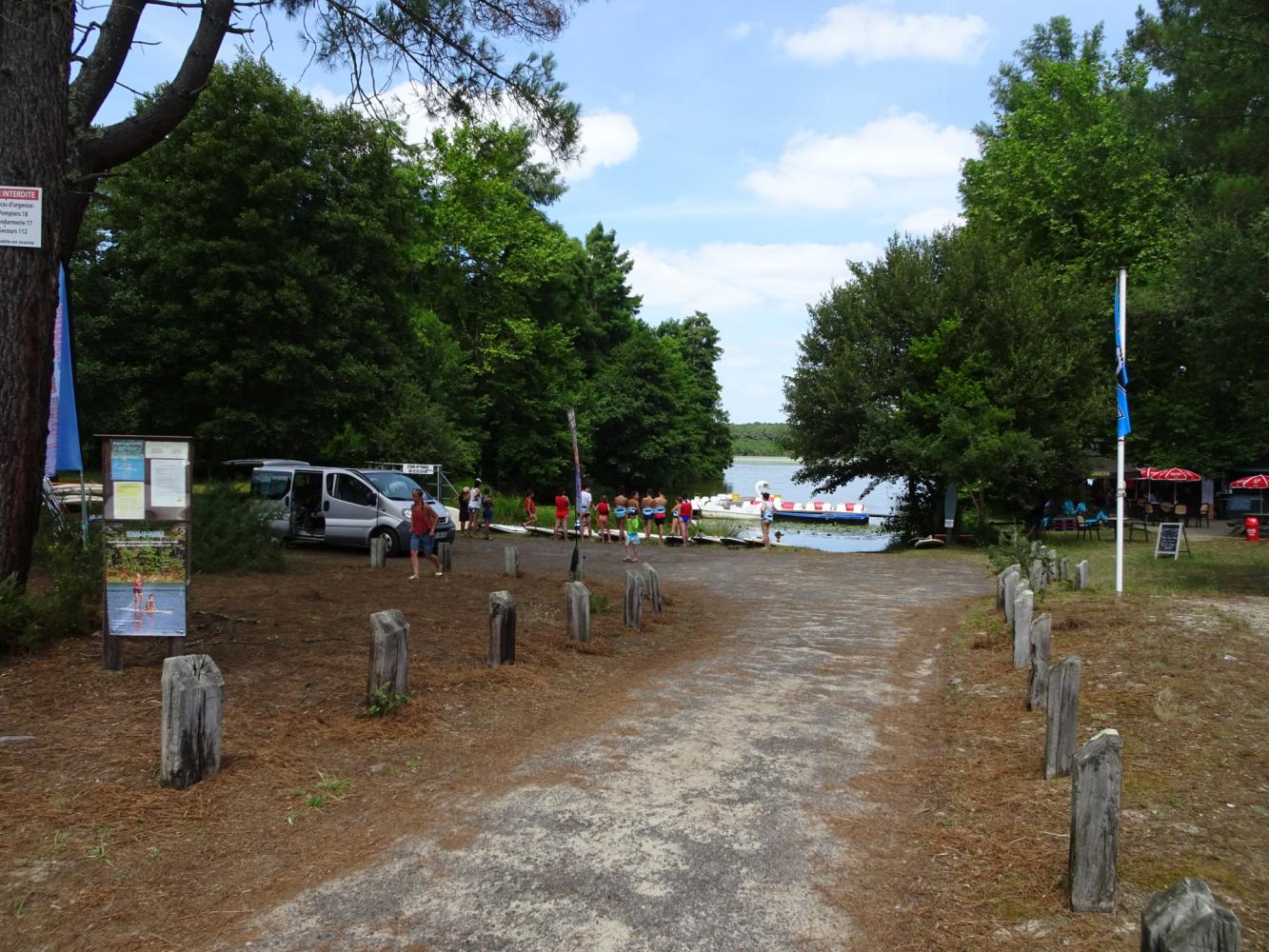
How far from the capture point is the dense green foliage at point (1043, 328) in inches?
1101

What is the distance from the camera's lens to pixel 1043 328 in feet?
96.5

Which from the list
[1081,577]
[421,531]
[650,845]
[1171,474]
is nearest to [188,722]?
[650,845]

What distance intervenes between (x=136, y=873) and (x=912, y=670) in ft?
25.3

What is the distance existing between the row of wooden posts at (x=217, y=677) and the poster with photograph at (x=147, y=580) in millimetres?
588

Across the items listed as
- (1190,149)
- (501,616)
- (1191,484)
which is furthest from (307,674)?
(1191,484)

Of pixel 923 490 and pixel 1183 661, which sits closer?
pixel 1183 661

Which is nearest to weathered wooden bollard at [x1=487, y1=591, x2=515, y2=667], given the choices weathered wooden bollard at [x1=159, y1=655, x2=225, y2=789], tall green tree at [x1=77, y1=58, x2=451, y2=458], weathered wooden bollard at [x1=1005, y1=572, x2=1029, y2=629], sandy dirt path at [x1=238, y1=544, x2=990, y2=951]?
sandy dirt path at [x1=238, y1=544, x2=990, y2=951]

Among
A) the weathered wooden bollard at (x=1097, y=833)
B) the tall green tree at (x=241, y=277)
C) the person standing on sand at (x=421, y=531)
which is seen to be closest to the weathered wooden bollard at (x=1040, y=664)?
the weathered wooden bollard at (x=1097, y=833)

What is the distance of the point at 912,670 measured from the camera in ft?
33.3

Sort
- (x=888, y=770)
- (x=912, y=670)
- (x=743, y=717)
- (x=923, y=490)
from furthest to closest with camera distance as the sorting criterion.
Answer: (x=923, y=490), (x=912, y=670), (x=743, y=717), (x=888, y=770)

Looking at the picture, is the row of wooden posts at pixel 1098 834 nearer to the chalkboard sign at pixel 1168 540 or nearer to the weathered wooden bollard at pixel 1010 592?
the weathered wooden bollard at pixel 1010 592

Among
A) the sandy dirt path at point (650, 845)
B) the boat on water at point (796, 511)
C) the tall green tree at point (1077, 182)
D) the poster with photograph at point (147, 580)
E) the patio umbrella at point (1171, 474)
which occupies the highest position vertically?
the tall green tree at point (1077, 182)

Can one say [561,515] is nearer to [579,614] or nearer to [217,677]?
[579,614]

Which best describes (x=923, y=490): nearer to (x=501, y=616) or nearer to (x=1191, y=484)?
(x=1191, y=484)
